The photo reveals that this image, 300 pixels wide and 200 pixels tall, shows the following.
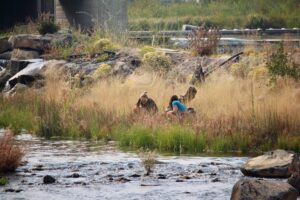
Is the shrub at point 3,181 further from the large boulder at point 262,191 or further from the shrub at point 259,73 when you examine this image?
the shrub at point 259,73

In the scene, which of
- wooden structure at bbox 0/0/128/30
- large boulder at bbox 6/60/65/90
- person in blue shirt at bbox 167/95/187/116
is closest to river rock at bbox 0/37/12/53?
wooden structure at bbox 0/0/128/30

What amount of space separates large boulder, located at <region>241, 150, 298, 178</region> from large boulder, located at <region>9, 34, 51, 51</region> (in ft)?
74.2

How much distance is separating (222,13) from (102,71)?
125ft

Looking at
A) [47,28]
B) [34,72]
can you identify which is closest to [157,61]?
[34,72]

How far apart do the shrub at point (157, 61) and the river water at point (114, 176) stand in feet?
38.6

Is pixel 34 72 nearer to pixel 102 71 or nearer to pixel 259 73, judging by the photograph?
pixel 102 71

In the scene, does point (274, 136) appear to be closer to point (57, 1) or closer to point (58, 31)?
point (58, 31)

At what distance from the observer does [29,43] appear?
1512 inches

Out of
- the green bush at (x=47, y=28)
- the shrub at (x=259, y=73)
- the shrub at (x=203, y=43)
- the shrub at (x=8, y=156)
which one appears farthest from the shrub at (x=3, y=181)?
the green bush at (x=47, y=28)

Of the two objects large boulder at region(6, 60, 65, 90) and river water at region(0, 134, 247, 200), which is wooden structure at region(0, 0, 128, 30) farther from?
river water at region(0, 134, 247, 200)

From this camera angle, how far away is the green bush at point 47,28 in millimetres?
39344

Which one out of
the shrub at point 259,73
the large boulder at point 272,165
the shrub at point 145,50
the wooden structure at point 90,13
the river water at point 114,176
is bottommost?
the river water at point 114,176

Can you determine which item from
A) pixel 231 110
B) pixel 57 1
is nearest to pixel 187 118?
pixel 231 110

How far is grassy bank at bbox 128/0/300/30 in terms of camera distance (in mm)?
66188
